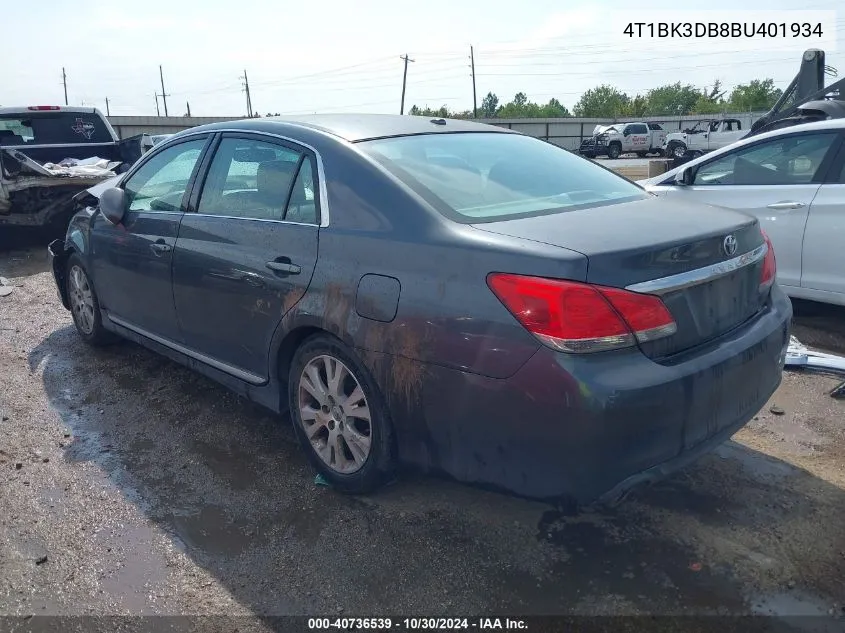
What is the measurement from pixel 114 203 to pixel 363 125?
181 centimetres

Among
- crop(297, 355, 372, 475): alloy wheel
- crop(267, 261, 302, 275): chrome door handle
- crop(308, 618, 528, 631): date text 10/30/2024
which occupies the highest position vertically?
crop(267, 261, 302, 275): chrome door handle

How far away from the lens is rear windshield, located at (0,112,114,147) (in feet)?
32.5

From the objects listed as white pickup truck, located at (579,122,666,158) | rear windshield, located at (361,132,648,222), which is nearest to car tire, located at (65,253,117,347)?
rear windshield, located at (361,132,648,222)

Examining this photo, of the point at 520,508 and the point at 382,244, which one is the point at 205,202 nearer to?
the point at 382,244

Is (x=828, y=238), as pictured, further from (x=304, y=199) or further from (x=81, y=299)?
(x=81, y=299)

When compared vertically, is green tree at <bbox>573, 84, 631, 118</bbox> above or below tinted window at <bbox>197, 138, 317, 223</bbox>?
above

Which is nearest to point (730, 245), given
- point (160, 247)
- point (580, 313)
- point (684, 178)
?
point (580, 313)

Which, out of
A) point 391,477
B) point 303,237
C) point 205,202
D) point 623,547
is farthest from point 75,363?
point 623,547

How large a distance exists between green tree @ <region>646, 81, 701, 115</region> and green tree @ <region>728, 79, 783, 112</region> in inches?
246

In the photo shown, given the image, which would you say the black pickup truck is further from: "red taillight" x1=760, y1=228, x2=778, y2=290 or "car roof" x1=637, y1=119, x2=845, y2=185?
"red taillight" x1=760, y1=228, x2=778, y2=290

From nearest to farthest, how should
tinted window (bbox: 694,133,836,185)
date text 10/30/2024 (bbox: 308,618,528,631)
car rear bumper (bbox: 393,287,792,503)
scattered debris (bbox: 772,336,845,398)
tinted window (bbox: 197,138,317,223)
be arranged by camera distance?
car rear bumper (bbox: 393,287,792,503) → date text 10/30/2024 (bbox: 308,618,528,631) → tinted window (bbox: 197,138,317,223) → scattered debris (bbox: 772,336,845,398) → tinted window (bbox: 694,133,836,185)

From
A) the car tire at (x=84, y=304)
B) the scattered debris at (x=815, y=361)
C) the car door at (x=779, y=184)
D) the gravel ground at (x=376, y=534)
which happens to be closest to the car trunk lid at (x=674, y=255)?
the gravel ground at (x=376, y=534)

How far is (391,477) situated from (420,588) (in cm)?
53

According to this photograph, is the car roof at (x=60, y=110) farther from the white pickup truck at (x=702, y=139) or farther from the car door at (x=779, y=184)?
the white pickup truck at (x=702, y=139)
